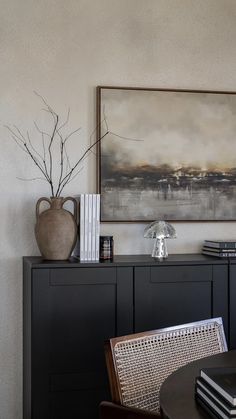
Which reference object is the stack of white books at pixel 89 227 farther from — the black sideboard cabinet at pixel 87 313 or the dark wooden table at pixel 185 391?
the dark wooden table at pixel 185 391

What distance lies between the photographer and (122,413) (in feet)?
5.58

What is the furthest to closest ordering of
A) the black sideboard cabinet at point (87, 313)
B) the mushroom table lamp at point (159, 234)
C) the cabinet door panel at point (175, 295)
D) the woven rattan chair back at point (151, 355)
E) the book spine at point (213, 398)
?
the mushroom table lamp at point (159, 234)
the cabinet door panel at point (175, 295)
the black sideboard cabinet at point (87, 313)
the woven rattan chair back at point (151, 355)
the book spine at point (213, 398)

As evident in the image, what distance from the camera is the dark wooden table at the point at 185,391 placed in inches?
55.4

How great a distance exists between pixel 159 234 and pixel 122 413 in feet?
4.89

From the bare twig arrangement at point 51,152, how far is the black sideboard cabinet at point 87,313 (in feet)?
1.81

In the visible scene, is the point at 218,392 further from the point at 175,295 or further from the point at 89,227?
the point at 89,227

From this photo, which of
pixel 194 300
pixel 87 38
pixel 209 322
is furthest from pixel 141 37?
pixel 209 322

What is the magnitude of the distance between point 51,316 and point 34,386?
37 cm

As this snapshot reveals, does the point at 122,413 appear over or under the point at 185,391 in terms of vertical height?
under

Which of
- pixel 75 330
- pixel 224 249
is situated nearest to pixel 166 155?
pixel 224 249

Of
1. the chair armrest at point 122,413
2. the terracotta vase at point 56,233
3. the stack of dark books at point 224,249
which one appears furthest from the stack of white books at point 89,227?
the chair armrest at point 122,413

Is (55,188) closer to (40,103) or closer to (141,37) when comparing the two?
(40,103)

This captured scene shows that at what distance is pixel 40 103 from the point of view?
10.6ft

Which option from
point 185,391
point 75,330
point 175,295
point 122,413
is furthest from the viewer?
point 175,295
